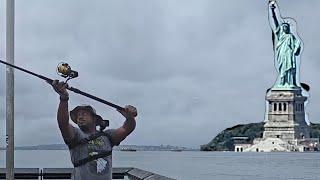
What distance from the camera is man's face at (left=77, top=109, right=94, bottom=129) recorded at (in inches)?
284

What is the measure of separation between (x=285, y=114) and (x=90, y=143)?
152m

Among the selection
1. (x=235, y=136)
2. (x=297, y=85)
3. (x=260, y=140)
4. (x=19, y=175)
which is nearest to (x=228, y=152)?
(x=235, y=136)

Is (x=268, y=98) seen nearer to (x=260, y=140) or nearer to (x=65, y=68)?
(x=260, y=140)

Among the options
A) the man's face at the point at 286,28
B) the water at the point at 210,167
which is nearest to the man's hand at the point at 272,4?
the man's face at the point at 286,28

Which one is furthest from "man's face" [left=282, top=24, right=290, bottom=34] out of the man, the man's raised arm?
the man's raised arm

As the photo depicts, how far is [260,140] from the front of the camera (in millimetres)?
167625

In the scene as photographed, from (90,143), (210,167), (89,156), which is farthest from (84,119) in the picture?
(210,167)

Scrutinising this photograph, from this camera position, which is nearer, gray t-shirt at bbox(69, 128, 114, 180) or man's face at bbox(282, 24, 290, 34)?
gray t-shirt at bbox(69, 128, 114, 180)

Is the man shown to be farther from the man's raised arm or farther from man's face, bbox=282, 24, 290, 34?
man's face, bbox=282, 24, 290, 34

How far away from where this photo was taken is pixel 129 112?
730cm

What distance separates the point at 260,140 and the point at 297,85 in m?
15.0

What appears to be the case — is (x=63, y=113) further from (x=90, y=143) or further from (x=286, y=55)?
(x=286, y=55)

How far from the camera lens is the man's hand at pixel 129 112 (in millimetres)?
7301

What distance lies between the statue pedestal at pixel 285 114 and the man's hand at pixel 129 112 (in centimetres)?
14945
